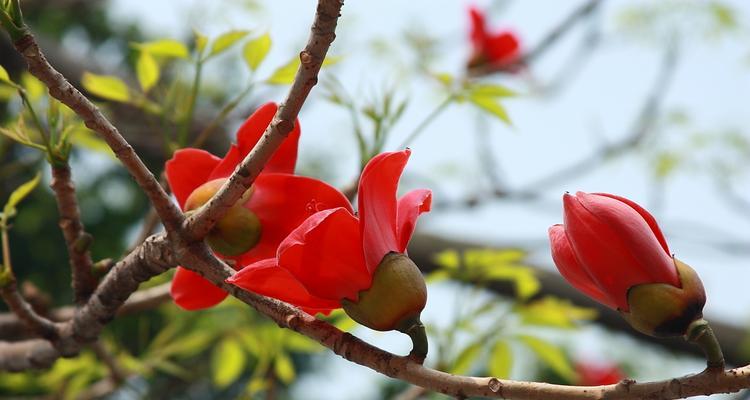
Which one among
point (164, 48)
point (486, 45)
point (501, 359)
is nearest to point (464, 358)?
point (501, 359)

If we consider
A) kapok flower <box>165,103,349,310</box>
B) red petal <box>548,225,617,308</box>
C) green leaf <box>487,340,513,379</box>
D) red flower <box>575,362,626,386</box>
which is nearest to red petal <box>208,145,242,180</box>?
kapok flower <box>165,103,349,310</box>

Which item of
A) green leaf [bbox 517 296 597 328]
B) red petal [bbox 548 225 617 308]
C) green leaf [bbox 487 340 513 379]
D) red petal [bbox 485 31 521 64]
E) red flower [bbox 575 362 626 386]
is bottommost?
red flower [bbox 575 362 626 386]

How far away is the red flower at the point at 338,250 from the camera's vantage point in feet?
1.78

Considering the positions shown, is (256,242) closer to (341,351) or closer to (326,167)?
(341,351)

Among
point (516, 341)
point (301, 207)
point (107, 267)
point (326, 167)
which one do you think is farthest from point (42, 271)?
point (301, 207)

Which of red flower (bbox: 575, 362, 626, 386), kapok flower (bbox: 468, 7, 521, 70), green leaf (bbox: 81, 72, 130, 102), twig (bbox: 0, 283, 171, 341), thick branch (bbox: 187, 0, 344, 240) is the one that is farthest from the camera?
kapok flower (bbox: 468, 7, 521, 70)

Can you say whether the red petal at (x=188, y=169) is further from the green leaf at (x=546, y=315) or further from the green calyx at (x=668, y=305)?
the green leaf at (x=546, y=315)

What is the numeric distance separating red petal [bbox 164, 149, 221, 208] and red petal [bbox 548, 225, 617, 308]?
0.28m

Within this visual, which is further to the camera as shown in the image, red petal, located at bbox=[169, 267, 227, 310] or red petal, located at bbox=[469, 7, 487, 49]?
red petal, located at bbox=[469, 7, 487, 49]

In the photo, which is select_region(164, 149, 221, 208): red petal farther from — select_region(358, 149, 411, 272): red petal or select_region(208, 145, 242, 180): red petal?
select_region(358, 149, 411, 272): red petal

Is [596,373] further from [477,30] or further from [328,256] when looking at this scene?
[328,256]

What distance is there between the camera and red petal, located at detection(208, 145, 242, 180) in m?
0.68

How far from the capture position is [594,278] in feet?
1.80

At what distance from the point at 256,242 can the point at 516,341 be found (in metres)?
0.73
